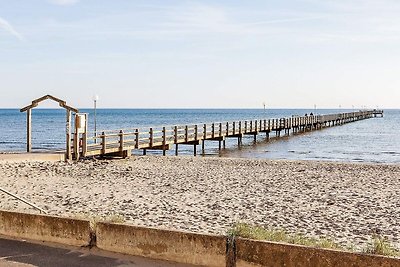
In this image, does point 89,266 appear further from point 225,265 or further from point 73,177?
point 73,177

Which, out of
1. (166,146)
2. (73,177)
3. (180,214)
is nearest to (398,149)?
(166,146)

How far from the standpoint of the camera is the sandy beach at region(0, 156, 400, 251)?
30.9 ft

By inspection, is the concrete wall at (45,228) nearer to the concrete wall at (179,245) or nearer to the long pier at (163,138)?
the concrete wall at (179,245)

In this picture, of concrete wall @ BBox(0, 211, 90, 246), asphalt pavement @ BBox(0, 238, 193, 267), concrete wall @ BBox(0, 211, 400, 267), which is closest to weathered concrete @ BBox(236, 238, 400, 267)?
concrete wall @ BBox(0, 211, 400, 267)

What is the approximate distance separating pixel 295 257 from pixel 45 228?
10.2 feet

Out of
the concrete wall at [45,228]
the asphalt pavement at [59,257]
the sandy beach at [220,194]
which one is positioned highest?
the concrete wall at [45,228]

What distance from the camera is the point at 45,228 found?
6.28m

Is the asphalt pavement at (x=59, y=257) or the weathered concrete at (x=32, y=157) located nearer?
the asphalt pavement at (x=59, y=257)

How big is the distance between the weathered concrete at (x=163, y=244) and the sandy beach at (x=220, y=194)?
110 inches

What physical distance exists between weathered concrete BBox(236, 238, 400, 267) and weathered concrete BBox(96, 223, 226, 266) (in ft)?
0.83

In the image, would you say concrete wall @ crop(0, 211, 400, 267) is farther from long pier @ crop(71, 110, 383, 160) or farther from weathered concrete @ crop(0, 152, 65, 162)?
long pier @ crop(71, 110, 383, 160)

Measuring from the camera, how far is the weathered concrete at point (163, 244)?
5352 millimetres

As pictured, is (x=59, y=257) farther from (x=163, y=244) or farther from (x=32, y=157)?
(x=32, y=157)

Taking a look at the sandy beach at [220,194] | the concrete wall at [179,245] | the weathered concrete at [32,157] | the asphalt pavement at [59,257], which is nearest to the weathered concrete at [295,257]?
the concrete wall at [179,245]
